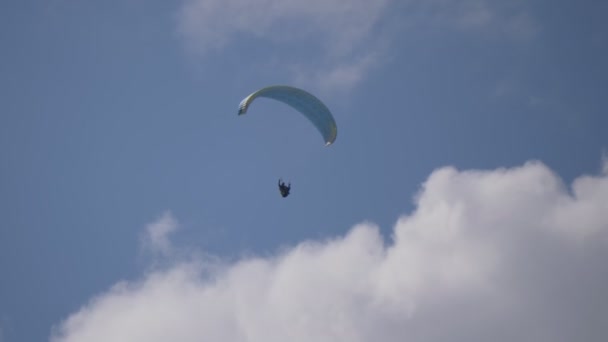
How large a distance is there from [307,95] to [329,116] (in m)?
2.41

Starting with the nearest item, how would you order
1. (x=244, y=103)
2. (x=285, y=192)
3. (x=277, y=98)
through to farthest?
(x=244, y=103)
(x=277, y=98)
(x=285, y=192)

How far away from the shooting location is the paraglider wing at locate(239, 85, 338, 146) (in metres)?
38.6

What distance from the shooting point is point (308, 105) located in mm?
40750

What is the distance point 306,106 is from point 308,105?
0.63 ft

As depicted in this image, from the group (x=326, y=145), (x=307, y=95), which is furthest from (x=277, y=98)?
(x=326, y=145)

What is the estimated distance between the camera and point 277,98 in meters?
39.5

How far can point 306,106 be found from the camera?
4088 centimetres

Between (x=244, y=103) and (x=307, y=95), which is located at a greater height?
(x=307, y=95)

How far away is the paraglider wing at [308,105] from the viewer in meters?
38.6

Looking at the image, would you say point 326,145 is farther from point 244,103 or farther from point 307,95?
point 244,103

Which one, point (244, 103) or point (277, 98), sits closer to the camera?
point (244, 103)

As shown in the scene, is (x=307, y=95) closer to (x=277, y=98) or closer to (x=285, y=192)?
(x=277, y=98)

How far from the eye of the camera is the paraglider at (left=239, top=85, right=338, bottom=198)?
38656 millimetres

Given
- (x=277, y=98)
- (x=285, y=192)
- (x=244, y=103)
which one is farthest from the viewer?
(x=285, y=192)
